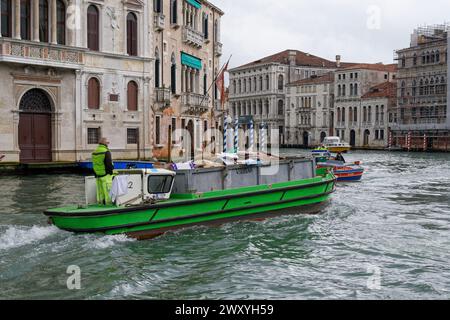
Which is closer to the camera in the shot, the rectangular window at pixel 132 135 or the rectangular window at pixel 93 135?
the rectangular window at pixel 93 135

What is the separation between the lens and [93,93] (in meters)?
25.8

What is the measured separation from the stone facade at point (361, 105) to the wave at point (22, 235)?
59781 millimetres

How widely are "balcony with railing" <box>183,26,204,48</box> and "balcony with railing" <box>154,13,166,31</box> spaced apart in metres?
3.22

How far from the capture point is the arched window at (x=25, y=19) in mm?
23391

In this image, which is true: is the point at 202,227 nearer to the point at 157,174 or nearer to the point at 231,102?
the point at 157,174

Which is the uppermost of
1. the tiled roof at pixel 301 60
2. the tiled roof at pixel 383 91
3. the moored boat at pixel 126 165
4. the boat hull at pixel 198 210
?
the tiled roof at pixel 301 60

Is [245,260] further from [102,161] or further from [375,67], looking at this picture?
[375,67]

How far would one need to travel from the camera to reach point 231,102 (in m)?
89.6

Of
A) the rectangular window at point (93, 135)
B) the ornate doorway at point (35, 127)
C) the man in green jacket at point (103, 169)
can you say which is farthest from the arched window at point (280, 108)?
the man in green jacket at point (103, 169)

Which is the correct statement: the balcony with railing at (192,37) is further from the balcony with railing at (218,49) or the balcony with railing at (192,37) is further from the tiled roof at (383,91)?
the tiled roof at (383,91)

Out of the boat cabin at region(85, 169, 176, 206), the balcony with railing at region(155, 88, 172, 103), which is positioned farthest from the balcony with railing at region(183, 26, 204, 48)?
the boat cabin at region(85, 169, 176, 206)

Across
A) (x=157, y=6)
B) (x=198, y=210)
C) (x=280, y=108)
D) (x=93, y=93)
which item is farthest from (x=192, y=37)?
(x=280, y=108)

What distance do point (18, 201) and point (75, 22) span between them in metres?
11.2
